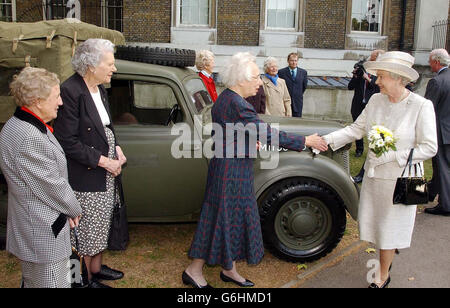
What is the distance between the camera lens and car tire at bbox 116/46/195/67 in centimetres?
473

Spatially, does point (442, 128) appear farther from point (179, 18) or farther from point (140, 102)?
point (179, 18)

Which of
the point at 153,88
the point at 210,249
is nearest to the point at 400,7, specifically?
the point at 153,88

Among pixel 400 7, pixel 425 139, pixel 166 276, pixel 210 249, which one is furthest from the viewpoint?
pixel 400 7

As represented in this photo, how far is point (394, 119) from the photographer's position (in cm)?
379

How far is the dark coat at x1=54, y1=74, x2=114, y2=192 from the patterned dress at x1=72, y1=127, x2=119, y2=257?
0.22 ft

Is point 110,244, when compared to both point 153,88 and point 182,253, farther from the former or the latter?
point 153,88

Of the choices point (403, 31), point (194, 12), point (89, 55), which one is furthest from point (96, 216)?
point (403, 31)

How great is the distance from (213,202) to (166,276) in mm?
1094

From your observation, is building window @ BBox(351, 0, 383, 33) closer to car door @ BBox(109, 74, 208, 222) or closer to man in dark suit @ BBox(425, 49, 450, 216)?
man in dark suit @ BBox(425, 49, 450, 216)

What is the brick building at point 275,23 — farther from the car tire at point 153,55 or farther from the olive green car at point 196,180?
the olive green car at point 196,180

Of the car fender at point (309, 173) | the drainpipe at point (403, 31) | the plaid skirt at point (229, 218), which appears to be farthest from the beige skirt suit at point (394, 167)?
the drainpipe at point (403, 31)

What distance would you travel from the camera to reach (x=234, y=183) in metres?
3.75

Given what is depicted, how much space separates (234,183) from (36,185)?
4.98ft

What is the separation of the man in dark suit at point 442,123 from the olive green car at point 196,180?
7.08 ft
